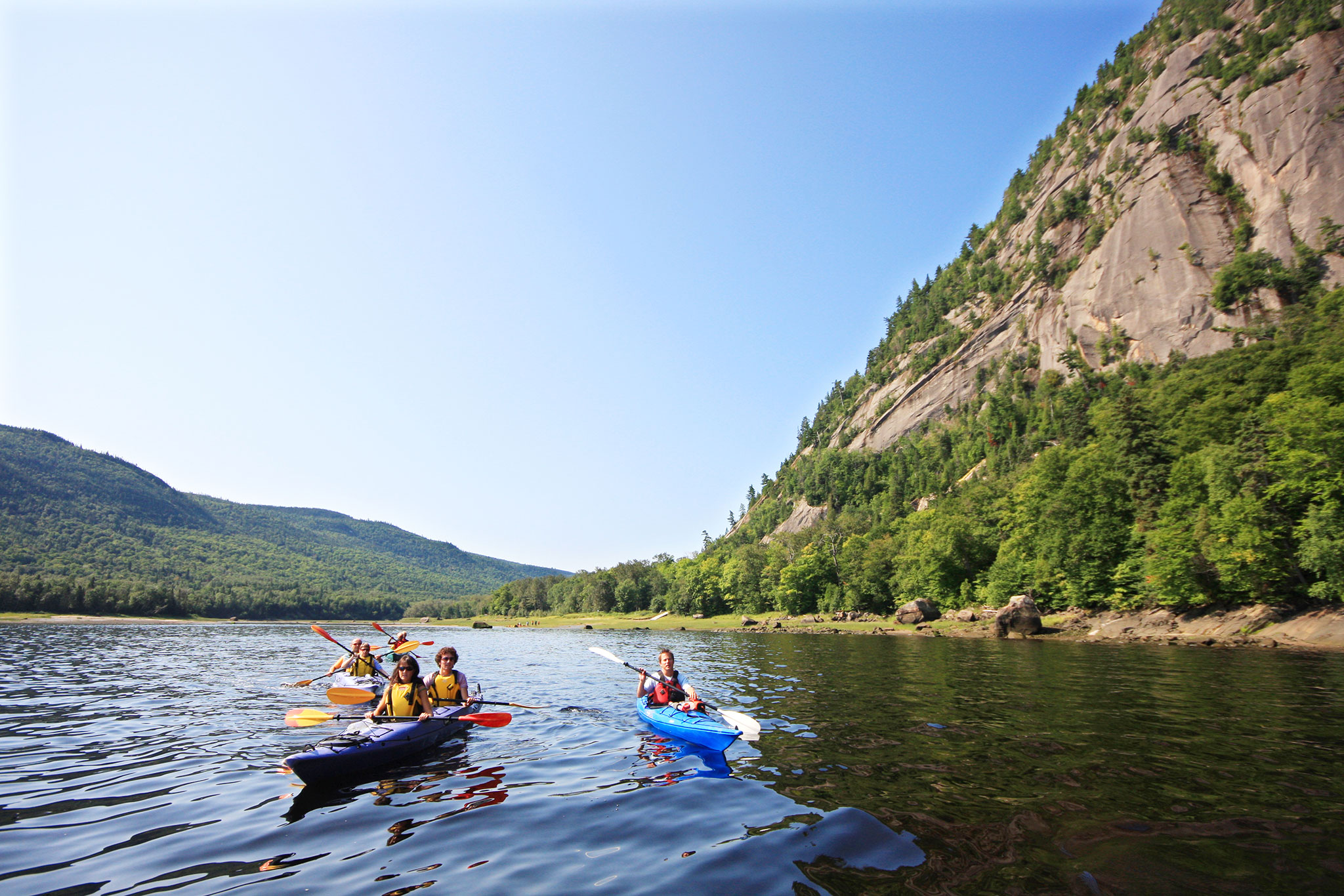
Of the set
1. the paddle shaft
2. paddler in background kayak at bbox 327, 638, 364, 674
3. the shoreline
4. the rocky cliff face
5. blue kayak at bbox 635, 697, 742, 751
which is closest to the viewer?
blue kayak at bbox 635, 697, 742, 751

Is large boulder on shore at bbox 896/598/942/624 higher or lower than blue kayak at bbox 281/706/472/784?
higher

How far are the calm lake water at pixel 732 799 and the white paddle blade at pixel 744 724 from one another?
0.51m

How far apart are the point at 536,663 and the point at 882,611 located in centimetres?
6097

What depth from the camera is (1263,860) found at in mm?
Answer: 7363

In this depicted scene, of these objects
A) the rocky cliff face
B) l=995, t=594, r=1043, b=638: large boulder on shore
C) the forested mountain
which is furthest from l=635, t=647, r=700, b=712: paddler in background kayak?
the rocky cliff face

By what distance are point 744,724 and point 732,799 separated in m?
3.54

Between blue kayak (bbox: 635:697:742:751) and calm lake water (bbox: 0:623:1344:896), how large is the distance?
0.43 meters

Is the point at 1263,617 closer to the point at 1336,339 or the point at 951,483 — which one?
the point at 1336,339

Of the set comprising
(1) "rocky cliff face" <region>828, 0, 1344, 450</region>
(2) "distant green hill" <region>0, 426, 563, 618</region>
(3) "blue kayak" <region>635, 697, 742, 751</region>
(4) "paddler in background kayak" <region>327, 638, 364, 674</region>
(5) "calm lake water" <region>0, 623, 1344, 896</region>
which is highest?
(1) "rocky cliff face" <region>828, 0, 1344, 450</region>

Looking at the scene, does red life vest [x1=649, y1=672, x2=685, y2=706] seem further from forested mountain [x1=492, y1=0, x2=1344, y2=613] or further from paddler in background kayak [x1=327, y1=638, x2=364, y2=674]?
forested mountain [x1=492, y1=0, x2=1344, y2=613]

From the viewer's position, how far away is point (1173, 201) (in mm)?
103000

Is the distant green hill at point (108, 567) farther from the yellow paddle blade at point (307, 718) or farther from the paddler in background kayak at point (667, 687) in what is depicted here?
the paddler in background kayak at point (667, 687)

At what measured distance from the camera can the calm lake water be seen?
735cm

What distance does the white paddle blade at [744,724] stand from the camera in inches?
538
